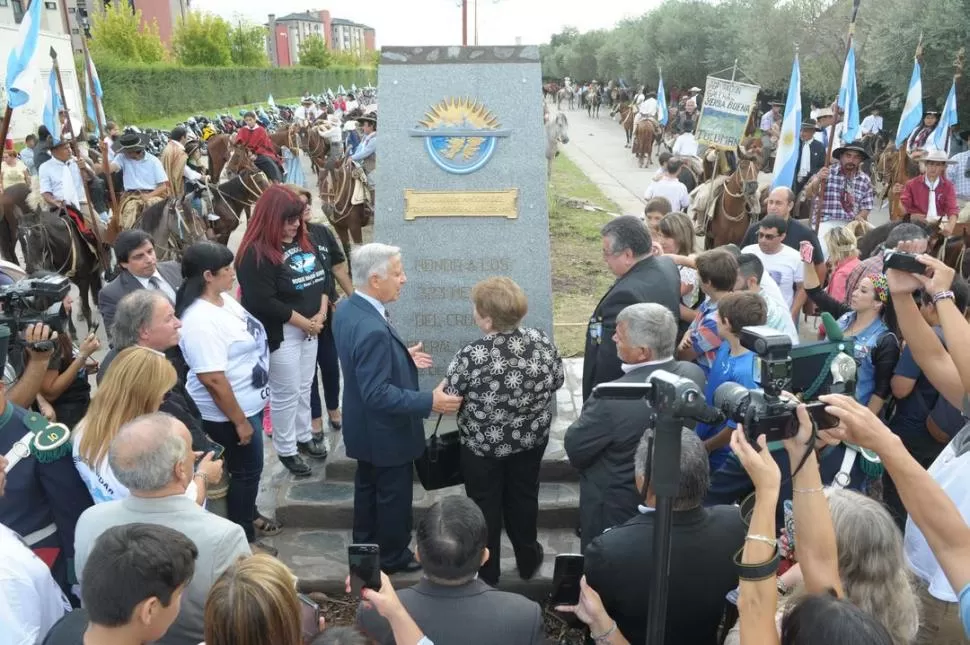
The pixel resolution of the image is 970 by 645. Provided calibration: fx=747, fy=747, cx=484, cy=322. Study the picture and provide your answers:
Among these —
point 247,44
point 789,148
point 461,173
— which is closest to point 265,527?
point 461,173

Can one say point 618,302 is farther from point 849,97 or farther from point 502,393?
point 849,97

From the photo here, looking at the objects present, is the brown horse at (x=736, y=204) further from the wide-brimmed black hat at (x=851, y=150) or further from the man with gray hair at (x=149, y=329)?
the man with gray hair at (x=149, y=329)

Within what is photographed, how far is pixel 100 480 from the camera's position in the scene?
2.82 meters

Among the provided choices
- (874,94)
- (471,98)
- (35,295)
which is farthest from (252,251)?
(874,94)

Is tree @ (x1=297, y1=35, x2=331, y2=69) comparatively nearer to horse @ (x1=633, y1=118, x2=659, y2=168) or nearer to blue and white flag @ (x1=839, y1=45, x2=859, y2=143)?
horse @ (x1=633, y1=118, x2=659, y2=168)

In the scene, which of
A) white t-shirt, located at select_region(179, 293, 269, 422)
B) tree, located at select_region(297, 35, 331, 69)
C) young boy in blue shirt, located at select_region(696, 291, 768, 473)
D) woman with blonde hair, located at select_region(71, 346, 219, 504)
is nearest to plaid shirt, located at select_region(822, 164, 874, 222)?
young boy in blue shirt, located at select_region(696, 291, 768, 473)

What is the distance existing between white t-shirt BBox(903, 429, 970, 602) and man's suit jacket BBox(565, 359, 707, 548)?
3.34ft

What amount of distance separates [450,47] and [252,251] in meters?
1.94

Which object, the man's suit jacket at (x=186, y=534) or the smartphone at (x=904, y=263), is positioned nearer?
the man's suit jacket at (x=186, y=534)

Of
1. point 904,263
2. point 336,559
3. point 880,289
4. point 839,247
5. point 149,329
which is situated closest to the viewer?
point 904,263

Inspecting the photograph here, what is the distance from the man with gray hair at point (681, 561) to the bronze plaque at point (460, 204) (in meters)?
2.97

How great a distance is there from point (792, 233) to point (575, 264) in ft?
16.8

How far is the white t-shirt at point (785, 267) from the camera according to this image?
19.6 feet

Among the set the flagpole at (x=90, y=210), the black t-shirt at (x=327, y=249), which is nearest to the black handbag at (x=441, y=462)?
the black t-shirt at (x=327, y=249)
